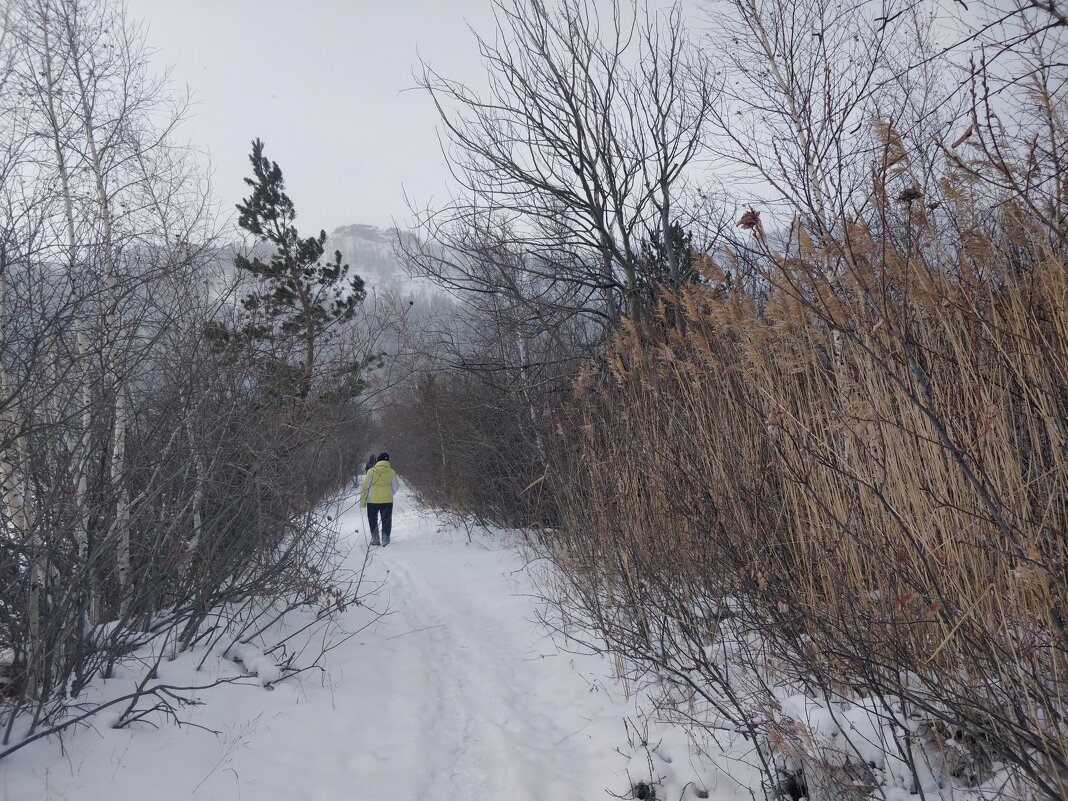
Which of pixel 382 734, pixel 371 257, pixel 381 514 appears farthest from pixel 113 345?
pixel 371 257

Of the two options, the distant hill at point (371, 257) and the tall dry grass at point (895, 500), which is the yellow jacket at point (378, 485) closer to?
the tall dry grass at point (895, 500)

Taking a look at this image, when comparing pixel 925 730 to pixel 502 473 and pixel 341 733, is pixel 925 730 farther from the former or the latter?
pixel 502 473

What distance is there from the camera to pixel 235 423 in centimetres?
407

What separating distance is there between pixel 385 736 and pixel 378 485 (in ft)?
22.5

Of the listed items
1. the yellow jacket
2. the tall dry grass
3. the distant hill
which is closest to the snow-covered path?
the tall dry grass

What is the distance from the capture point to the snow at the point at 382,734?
247 cm

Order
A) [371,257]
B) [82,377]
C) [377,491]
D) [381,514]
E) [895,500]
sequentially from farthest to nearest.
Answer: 1. [371,257]
2. [381,514]
3. [377,491]
4. [82,377]
5. [895,500]

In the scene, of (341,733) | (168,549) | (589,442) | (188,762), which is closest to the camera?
(188,762)

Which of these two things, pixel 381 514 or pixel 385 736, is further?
pixel 381 514

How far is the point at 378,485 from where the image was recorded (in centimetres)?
976

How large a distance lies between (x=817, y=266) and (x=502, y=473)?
7969 millimetres

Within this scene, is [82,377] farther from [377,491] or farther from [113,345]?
[377,491]

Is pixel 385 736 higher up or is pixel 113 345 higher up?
pixel 113 345

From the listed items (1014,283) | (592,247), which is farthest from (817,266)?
(592,247)
